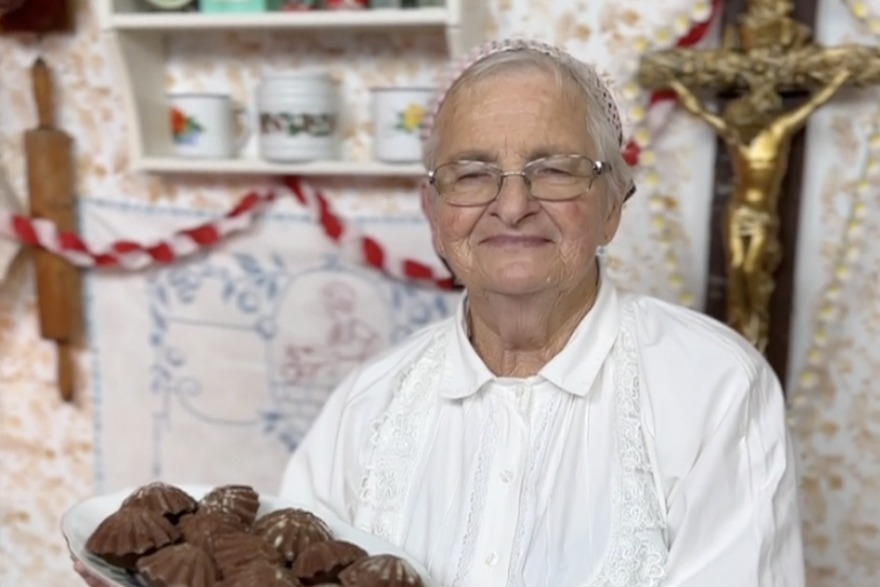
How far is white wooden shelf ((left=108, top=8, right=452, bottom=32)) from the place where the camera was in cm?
121

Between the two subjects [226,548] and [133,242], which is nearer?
[226,548]

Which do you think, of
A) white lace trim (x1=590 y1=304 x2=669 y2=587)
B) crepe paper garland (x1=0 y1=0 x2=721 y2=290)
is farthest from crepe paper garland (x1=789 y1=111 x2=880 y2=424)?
white lace trim (x1=590 y1=304 x2=669 y2=587)

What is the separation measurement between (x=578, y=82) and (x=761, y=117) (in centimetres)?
37

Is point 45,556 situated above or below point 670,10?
below

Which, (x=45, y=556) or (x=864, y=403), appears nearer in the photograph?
(x=864, y=403)

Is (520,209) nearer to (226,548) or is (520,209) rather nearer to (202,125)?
(226,548)

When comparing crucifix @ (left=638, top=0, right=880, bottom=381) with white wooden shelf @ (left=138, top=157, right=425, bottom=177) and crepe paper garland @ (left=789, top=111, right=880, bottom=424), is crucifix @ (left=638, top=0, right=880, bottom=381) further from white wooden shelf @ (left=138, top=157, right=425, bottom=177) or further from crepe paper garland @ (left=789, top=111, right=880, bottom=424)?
white wooden shelf @ (left=138, top=157, right=425, bottom=177)

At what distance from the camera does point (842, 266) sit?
1223 millimetres

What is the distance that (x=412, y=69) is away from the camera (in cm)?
137

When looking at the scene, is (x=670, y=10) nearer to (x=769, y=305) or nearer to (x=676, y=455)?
(x=769, y=305)

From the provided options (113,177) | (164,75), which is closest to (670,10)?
(164,75)

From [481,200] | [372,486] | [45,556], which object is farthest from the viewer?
[45,556]

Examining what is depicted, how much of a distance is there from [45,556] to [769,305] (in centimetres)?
132

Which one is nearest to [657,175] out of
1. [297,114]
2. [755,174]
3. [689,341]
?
[755,174]
